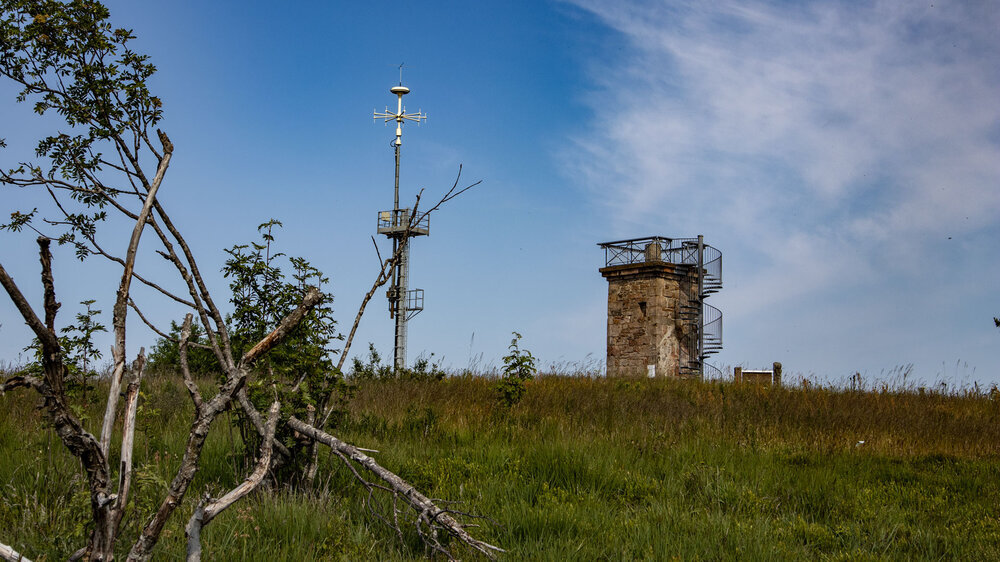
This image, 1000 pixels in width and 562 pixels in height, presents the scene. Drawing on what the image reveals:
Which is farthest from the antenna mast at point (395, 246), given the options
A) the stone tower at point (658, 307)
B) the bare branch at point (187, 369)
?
the bare branch at point (187, 369)

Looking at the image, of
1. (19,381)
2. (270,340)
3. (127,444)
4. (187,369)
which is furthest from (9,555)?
(270,340)

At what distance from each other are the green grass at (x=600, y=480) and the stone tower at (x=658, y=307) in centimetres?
1433

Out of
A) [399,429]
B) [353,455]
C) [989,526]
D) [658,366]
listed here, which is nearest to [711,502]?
[989,526]

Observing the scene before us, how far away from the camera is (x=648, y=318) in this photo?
86.0ft

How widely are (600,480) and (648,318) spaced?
810 inches

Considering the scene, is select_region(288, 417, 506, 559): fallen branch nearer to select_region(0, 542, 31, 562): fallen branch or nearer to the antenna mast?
select_region(0, 542, 31, 562): fallen branch

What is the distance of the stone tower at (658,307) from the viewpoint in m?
26.2

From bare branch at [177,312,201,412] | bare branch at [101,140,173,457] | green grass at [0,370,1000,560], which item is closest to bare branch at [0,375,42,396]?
bare branch at [101,140,173,457]

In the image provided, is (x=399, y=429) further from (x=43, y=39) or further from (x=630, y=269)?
(x=630, y=269)

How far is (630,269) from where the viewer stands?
26859mm

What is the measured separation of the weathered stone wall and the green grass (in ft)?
46.7

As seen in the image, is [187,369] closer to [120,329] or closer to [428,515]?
[120,329]

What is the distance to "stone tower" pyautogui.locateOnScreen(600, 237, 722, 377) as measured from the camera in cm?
2618

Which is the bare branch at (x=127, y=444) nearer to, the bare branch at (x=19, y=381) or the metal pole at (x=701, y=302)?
the bare branch at (x=19, y=381)
